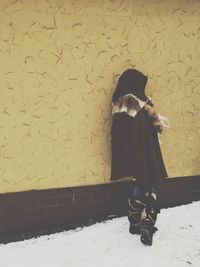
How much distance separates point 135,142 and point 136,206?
0.75 meters

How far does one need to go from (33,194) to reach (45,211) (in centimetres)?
27

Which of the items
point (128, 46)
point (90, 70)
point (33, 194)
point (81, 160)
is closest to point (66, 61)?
point (90, 70)

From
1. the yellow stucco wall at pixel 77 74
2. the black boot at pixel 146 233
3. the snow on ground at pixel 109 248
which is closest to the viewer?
the snow on ground at pixel 109 248

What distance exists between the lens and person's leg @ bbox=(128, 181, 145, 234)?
15.9 ft

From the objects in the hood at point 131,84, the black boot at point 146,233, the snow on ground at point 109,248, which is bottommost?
the snow on ground at point 109,248

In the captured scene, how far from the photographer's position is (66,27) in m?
4.97

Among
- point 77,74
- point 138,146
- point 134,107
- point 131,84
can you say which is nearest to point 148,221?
point 138,146

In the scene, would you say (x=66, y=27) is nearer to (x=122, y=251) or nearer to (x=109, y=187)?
(x=109, y=187)

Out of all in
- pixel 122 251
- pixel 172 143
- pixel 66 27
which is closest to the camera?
pixel 122 251

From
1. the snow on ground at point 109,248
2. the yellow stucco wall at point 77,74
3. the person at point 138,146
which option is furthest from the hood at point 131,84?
the snow on ground at point 109,248

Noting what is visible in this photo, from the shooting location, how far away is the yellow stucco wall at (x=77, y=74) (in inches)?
189

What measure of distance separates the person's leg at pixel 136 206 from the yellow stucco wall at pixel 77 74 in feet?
2.10

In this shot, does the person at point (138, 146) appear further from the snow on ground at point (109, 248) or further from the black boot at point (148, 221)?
the snow on ground at point (109, 248)

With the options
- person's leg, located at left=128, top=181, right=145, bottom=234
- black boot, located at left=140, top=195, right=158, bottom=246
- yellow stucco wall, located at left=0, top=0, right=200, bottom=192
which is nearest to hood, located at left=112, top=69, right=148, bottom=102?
yellow stucco wall, located at left=0, top=0, right=200, bottom=192
